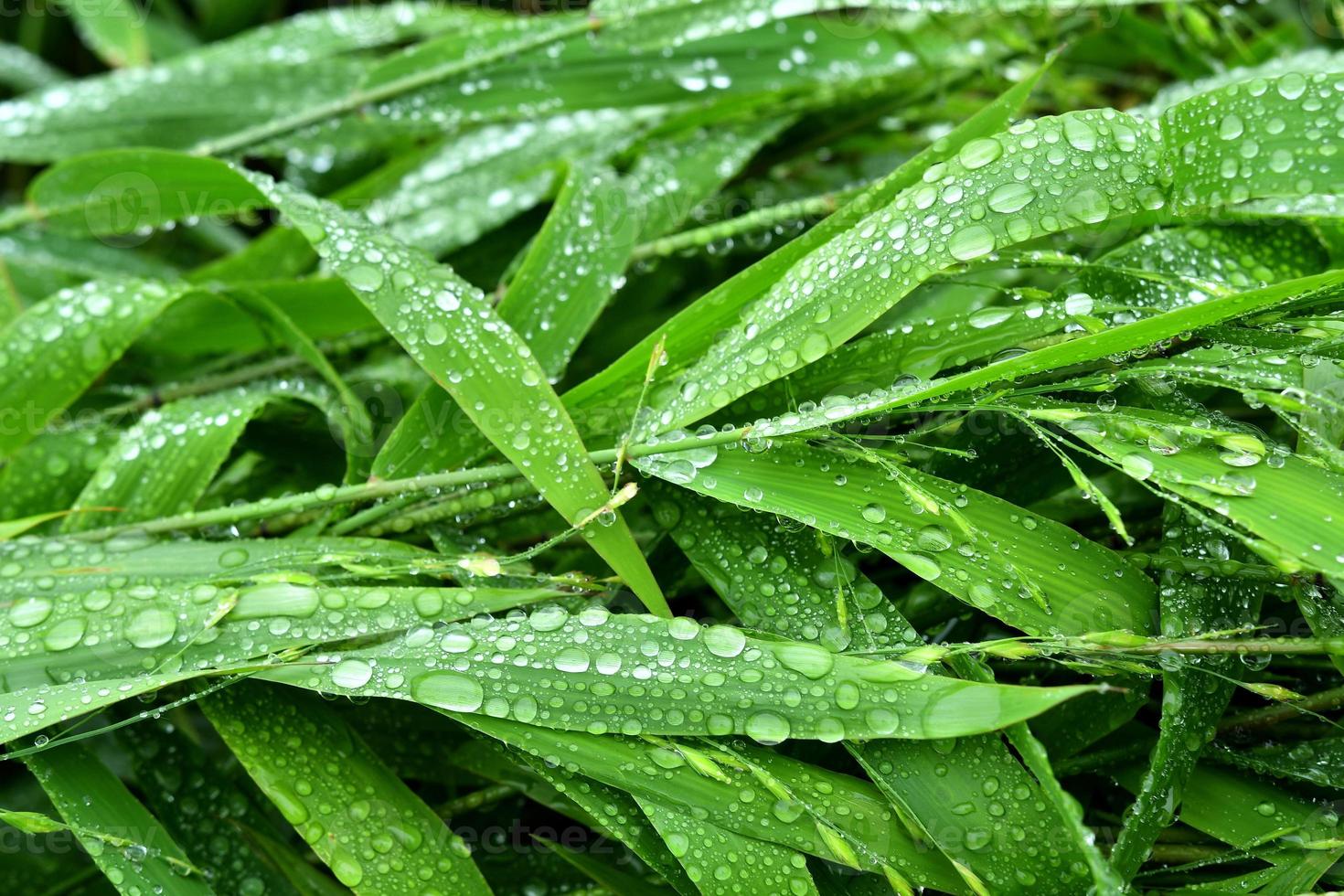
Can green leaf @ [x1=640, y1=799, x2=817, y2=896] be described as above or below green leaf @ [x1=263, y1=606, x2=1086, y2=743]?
below

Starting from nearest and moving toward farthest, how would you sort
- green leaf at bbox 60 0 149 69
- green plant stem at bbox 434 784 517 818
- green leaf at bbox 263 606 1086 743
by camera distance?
green leaf at bbox 263 606 1086 743 < green plant stem at bbox 434 784 517 818 < green leaf at bbox 60 0 149 69

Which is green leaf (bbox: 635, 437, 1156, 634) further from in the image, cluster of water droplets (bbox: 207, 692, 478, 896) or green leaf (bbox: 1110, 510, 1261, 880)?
cluster of water droplets (bbox: 207, 692, 478, 896)

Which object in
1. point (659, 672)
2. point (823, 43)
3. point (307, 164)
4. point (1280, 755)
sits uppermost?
point (823, 43)

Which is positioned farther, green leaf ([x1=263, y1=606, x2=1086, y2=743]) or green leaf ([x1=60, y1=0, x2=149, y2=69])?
green leaf ([x1=60, y1=0, x2=149, y2=69])

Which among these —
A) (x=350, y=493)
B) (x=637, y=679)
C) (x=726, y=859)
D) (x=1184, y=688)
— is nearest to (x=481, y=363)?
(x=350, y=493)

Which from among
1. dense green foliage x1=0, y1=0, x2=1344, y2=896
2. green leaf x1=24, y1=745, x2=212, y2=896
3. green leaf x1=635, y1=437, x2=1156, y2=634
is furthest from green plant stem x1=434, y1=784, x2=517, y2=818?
green leaf x1=635, y1=437, x2=1156, y2=634

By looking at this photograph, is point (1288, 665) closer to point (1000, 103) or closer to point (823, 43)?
point (1000, 103)

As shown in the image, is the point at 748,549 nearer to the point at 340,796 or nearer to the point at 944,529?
the point at 944,529

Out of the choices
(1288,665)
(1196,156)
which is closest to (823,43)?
(1196,156)

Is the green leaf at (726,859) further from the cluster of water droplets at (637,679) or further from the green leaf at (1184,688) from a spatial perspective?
the green leaf at (1184,688)
